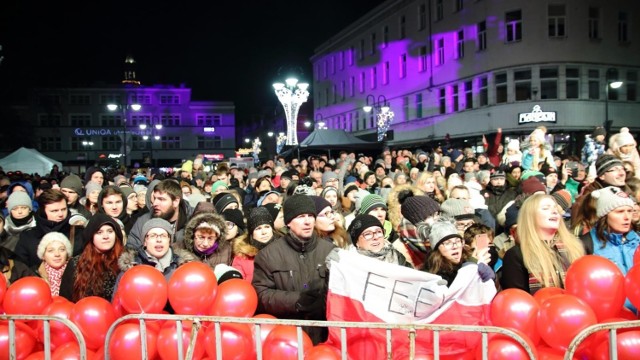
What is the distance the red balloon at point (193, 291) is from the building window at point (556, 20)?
31676 millimetres

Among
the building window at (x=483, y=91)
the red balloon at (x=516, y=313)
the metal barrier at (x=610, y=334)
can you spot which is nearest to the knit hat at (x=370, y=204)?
the red balloon at (x=516, y=313)

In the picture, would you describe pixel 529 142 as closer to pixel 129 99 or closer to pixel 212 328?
pixel 212 328

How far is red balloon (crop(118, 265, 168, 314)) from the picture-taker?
11.9ft

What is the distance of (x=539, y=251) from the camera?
13.3ft

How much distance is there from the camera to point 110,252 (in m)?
4.81

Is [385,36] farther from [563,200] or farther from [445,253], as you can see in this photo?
[445,253]

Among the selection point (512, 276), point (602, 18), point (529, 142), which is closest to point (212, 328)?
Result: point (512, 276)

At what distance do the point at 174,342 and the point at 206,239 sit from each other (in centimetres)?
160

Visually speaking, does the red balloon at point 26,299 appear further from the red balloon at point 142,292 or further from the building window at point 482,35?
the building window at point 482,35

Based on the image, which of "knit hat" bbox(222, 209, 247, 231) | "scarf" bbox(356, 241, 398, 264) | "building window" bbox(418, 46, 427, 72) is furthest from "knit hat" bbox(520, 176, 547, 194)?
"building window" bbox(418, 46, 427, 72)

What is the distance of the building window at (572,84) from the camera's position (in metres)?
30.4

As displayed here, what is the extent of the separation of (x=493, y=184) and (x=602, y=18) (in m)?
28.0

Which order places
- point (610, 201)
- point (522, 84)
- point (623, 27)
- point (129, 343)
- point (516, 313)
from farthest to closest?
point (623, 27) < point (522, 84) < point (610, 201) < point (129, 343) < point (516, 313)

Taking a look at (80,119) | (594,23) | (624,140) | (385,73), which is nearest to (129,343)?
(624,140)
